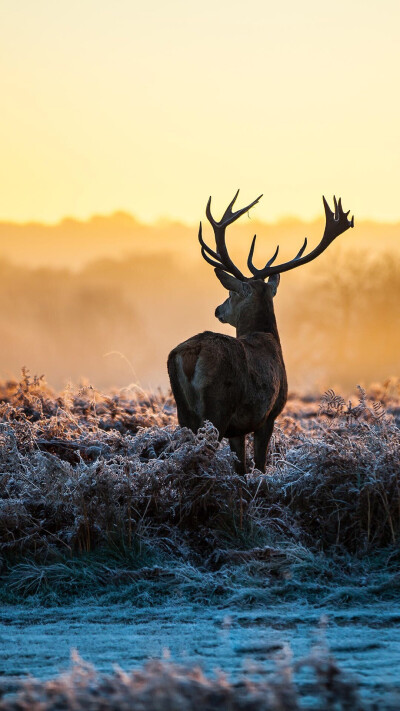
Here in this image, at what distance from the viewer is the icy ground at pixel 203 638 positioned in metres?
5.43

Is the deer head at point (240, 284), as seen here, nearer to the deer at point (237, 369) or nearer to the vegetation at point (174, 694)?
the deer at point (237, 369)

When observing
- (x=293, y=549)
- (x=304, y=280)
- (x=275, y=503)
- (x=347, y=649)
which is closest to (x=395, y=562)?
(x=293, y=549)

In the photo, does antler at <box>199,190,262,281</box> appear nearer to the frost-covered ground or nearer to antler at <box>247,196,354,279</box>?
antler at <box>247,196,354,279</box>

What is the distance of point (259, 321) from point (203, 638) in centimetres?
591

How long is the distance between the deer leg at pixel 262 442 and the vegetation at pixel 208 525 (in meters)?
1.25

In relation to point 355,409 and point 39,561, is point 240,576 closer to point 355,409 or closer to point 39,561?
point 39,561

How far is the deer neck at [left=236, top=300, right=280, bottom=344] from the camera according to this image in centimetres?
1159

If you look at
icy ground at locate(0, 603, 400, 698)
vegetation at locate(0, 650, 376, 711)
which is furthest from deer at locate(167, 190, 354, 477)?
vegetation at locate(0, 650, 376, 711)

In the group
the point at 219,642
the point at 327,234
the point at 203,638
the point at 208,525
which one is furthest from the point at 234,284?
the point at 219,642

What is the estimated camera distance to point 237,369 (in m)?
9.71

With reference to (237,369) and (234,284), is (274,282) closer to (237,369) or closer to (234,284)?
(234,284)

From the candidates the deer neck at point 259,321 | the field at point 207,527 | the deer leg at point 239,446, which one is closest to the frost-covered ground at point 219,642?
the field at point 207,527

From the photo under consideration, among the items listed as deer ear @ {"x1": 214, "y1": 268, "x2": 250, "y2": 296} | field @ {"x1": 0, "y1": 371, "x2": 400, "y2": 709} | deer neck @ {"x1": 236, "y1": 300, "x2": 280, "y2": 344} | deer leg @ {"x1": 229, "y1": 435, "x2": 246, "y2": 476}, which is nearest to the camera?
field @ {"x1": 0, "y1": 371, "x2": 400, "y2": 709}

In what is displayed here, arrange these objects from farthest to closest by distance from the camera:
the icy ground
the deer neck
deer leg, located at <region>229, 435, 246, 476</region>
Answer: the deer neck
deer leg, located at <region>229, 435, 246, 476</region>
the icy ground
